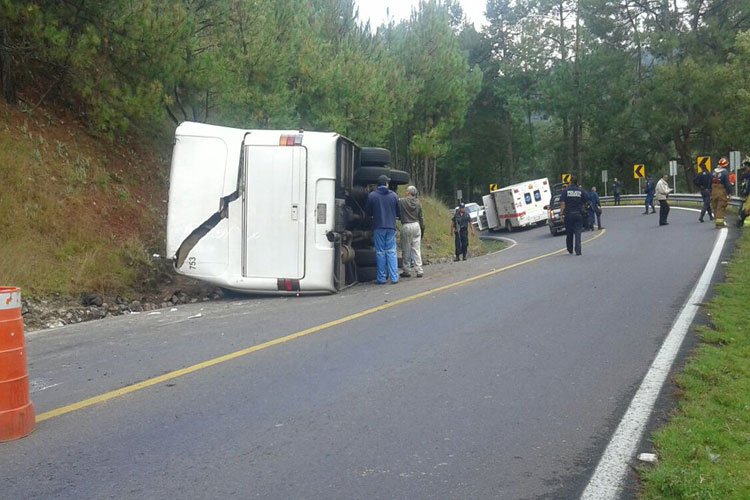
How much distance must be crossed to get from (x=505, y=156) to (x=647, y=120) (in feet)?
67.3

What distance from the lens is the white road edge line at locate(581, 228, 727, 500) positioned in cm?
412

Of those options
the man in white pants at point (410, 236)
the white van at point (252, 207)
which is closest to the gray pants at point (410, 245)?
the man in white pants at point (410, 236)

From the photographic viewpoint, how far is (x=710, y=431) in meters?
4.84

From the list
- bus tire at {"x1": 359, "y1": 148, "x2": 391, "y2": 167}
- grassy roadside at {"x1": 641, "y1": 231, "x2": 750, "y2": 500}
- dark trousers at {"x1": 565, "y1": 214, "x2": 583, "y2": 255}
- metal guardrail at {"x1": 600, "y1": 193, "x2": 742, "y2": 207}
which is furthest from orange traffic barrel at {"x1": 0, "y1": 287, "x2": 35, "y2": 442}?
metal guardrail at {"x1": 600, "y1": 193, "x2": 742, "y2": 207}

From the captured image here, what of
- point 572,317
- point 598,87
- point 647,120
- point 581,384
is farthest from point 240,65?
point 598,87

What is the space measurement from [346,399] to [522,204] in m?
36.1

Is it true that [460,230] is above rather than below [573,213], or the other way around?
below

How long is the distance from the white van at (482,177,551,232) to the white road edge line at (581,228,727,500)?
105 feet

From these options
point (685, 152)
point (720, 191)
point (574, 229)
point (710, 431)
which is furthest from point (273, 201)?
point (685, 152)

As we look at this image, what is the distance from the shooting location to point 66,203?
44.0 feet

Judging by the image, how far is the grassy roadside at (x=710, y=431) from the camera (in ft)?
13.1

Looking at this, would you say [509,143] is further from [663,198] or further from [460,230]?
[460,230]

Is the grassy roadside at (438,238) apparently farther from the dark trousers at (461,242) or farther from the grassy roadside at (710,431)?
the grassy roadside at (710,431)

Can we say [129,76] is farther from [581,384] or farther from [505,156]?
[505,156]
